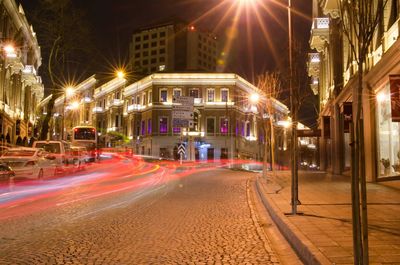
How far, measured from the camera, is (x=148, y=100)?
7406 cm

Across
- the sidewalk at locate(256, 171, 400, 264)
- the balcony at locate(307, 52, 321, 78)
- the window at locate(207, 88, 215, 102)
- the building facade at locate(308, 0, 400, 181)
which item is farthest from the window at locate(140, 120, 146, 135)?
the sidewalk at locate(256, 171, 400, 264)

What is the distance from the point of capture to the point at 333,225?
9086mm

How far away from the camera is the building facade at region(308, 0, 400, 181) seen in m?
16.9

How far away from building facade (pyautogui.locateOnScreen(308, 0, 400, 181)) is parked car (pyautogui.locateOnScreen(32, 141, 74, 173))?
15404 mm

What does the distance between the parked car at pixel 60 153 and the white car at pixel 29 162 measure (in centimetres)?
251

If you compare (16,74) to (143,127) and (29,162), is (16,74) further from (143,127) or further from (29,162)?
(143,127)

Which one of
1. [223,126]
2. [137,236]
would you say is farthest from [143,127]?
[137,236]

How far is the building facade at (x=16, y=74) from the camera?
3709 centimetres

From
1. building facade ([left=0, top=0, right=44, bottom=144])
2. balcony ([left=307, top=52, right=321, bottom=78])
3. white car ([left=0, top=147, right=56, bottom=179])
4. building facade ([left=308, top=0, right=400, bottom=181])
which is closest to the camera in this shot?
building facade ([left=308, top=0, right=400, bottom=181])

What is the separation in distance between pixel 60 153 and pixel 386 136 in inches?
699

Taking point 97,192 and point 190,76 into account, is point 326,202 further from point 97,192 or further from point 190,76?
point 190,76

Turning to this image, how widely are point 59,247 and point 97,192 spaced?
10.1 m

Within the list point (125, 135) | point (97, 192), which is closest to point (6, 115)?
point (97, 192)

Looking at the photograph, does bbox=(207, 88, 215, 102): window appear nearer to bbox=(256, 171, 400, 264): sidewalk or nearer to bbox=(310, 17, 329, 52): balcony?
bbox=(310, 17, 329, 52): balcony
